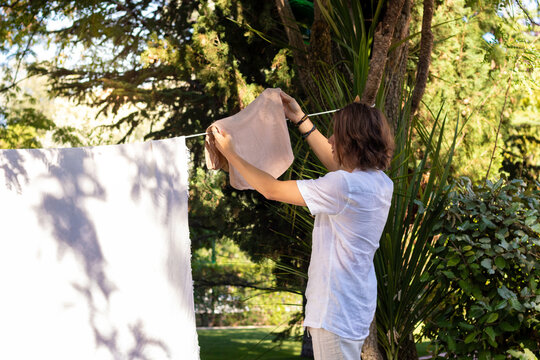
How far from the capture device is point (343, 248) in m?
1.78

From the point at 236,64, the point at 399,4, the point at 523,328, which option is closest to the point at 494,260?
the point at 523,328

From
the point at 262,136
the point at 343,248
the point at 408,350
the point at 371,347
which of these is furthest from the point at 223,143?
the point at 408,350

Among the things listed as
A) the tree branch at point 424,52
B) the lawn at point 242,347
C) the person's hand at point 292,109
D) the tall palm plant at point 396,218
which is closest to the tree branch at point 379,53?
the tall palm plant at point 396,218

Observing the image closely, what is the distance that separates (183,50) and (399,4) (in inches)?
117

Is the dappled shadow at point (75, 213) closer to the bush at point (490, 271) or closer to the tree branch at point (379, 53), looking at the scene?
the tree branch at point (379, 53)

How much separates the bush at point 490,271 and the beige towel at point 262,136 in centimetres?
105

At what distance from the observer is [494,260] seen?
9.48 ft

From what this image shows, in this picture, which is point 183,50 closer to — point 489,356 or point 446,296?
point 446,296

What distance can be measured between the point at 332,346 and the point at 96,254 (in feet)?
3.55

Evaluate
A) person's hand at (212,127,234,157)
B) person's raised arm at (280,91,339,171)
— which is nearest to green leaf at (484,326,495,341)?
person's raised arm at (280,91,339,171)

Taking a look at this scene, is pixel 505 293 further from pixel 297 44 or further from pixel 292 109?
pixel 297 44

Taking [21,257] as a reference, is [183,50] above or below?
above

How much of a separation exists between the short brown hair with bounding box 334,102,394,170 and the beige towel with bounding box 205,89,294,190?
629mm

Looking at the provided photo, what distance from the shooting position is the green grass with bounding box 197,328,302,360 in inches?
266
